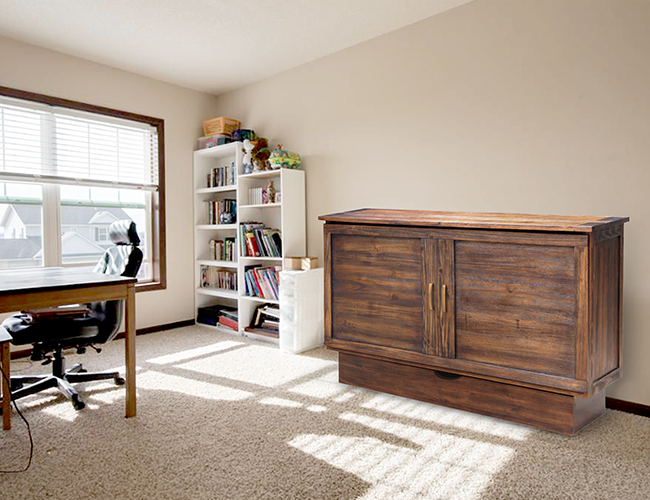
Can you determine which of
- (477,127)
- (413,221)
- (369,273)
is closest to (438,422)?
(369,273)

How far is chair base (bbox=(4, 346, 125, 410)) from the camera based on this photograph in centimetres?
256

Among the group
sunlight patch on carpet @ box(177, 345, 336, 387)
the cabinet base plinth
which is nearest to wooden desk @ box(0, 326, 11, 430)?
sunlight patch on carpet @ box(177, 345, 336, 387)

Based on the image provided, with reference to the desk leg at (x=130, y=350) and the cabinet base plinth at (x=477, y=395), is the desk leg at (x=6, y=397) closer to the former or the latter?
the desk leg at (x=130, y=350)

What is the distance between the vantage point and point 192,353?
12.2 ft

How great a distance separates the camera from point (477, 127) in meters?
3.04

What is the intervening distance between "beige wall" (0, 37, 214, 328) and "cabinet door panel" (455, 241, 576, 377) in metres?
3.17

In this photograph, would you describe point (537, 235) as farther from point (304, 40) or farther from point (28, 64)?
point (28, 64)

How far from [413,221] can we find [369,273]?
0.43 m

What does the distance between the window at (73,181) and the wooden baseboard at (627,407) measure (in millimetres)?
3810

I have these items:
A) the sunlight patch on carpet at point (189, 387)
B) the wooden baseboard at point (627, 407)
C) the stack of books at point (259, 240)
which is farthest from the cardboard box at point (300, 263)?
the wooden baseboard at point (627, 407)

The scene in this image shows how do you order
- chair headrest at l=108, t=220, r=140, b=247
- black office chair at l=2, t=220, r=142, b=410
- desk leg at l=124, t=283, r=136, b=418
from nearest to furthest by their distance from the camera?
desk leg at l=124, t=283, r=136, b=418 → black office chair at l=2, t=220, r=142, b=410 → chair headrest at l=108, t=220, r=140, b=247

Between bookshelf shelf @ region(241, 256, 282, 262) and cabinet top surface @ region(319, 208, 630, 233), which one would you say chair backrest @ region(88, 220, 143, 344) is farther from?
bookshelf shelf @ region(241, 256, 282, 262)

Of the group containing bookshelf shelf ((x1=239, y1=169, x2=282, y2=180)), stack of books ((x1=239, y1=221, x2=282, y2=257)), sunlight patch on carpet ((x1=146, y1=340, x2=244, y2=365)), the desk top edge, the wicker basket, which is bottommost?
sunlight patch on carpet ((x1=146, y1=340, x2=244, y2=365))

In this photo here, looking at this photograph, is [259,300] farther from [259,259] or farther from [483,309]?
[483,309]
